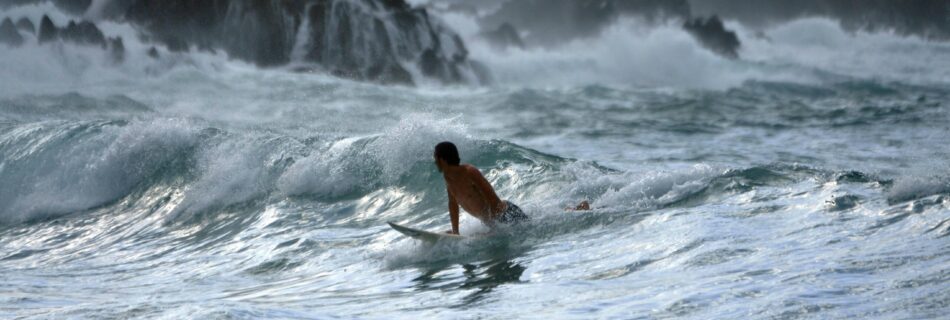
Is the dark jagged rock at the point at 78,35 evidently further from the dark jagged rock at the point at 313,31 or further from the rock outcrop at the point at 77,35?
the dark jagged rock at the point at 313,31

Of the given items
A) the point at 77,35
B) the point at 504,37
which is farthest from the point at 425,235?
the point at 77,35

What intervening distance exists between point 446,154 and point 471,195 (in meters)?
0.44

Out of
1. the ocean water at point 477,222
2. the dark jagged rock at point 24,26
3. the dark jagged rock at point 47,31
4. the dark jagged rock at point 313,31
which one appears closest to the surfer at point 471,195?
the ocean water at point 477,222

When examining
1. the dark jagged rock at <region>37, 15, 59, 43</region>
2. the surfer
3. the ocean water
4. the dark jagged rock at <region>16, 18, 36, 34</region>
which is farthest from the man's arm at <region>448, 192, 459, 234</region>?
the dark jagged rock at <region>16, 18, 36, 34</region>

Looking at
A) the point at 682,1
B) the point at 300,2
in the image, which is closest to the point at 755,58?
the point at 682,1

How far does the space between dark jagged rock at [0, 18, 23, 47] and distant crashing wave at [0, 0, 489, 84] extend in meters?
0.04

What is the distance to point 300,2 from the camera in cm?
3366

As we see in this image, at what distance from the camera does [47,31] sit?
1307 inches

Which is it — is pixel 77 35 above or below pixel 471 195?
above

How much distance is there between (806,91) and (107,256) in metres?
23.2

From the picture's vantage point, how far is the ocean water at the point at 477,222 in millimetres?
5922

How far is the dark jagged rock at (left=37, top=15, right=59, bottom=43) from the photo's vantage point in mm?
32906

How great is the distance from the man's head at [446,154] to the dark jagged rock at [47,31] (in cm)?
2826

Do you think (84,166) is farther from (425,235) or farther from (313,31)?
(313,31)
